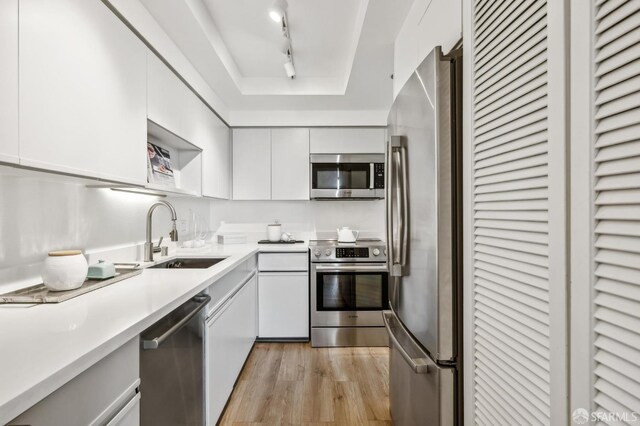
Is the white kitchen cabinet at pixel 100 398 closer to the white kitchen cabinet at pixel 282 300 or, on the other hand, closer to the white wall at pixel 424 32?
the white wall at pixel 424 32

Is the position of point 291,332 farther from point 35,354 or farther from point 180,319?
point 35,354

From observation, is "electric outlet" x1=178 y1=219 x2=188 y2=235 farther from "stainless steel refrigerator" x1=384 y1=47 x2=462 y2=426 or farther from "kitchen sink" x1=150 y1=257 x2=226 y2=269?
"stainless steel refrigerator" x1=384 y1=47 x2=462 y2=426

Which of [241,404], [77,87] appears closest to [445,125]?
[77,87]

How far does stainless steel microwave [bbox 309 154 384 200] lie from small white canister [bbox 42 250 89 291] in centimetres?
225

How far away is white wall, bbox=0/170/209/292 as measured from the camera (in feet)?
3.67

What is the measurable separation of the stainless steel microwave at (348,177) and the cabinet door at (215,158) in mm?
920

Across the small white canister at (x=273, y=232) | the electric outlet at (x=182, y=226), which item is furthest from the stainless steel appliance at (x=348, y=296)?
the electric outlet at (x=182, y=226)

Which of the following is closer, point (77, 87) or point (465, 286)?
point (465, 286)

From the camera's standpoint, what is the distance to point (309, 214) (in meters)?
3.50

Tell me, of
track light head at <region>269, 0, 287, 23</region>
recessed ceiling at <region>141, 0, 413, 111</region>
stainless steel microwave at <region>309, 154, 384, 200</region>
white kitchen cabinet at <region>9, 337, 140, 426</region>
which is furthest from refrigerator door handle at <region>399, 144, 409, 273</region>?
stainless steel microwave at <region>309, 154, 384, 200</region>

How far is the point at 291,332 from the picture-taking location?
282 cm

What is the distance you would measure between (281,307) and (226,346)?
1.05 m

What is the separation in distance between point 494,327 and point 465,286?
0.18 meters

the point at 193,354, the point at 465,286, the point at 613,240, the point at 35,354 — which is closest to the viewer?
the point at 613,240
